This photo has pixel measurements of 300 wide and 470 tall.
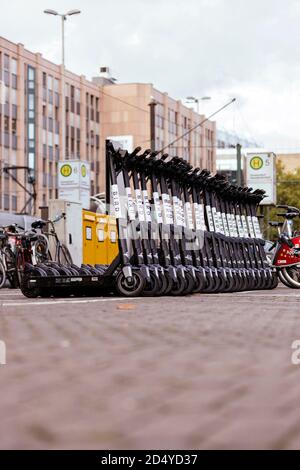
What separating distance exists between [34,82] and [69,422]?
77.1 meters

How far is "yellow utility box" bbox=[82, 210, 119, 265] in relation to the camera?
3027cm

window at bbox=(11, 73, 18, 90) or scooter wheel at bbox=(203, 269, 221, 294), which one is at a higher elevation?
window at bbox=(11, 73, 18, 90)

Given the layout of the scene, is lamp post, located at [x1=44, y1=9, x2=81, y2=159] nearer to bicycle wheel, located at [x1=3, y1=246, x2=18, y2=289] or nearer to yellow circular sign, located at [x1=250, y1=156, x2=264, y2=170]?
yellow circular sign, located at [x1=250, y1=156, x2=264, y2=170]

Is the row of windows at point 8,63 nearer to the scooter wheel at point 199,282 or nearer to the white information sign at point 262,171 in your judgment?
the white information sign at point 262,171

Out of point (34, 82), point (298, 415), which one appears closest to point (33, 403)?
point (298, 415)

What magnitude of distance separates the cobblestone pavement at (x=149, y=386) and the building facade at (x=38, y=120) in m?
66.6

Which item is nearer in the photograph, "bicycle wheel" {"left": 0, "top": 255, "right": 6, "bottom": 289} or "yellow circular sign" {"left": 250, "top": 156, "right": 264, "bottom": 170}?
"bicycle wheel" {"left": 0, "top": 255, "right": 6, "bottom": 289}

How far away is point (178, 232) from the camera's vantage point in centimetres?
1667

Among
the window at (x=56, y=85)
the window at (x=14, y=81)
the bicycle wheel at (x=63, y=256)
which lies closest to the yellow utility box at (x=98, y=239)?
the bicycle wheel at (x=63, y=256)

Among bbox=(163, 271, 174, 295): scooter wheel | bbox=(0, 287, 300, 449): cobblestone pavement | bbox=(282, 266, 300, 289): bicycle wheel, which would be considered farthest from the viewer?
bbox=(282, 266, 300, 289): bicycle wheel

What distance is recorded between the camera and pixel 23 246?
19969 mm

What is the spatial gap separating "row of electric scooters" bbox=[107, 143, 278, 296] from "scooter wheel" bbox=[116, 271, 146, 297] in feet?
0.04

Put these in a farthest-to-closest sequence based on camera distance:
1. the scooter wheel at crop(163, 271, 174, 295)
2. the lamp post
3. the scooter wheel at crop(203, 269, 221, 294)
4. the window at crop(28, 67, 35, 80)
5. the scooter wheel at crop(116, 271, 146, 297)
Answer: the window at crop(28, 67, 35, 80), the lamp post, the scooter wheel at crop(203, 269, 221, 294), the scooter wheel at crop(163, 271, 174, 295), the scooter wheel at crop(116, 271, 146, 297)

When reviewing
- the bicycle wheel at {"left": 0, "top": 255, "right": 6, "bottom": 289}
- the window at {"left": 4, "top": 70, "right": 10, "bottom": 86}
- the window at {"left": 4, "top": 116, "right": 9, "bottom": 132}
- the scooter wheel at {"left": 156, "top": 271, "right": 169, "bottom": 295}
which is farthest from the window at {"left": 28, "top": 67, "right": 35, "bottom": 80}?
the scooter wheel at {"left": 156, "top": 271, "right": 169, "bottom": 295}
